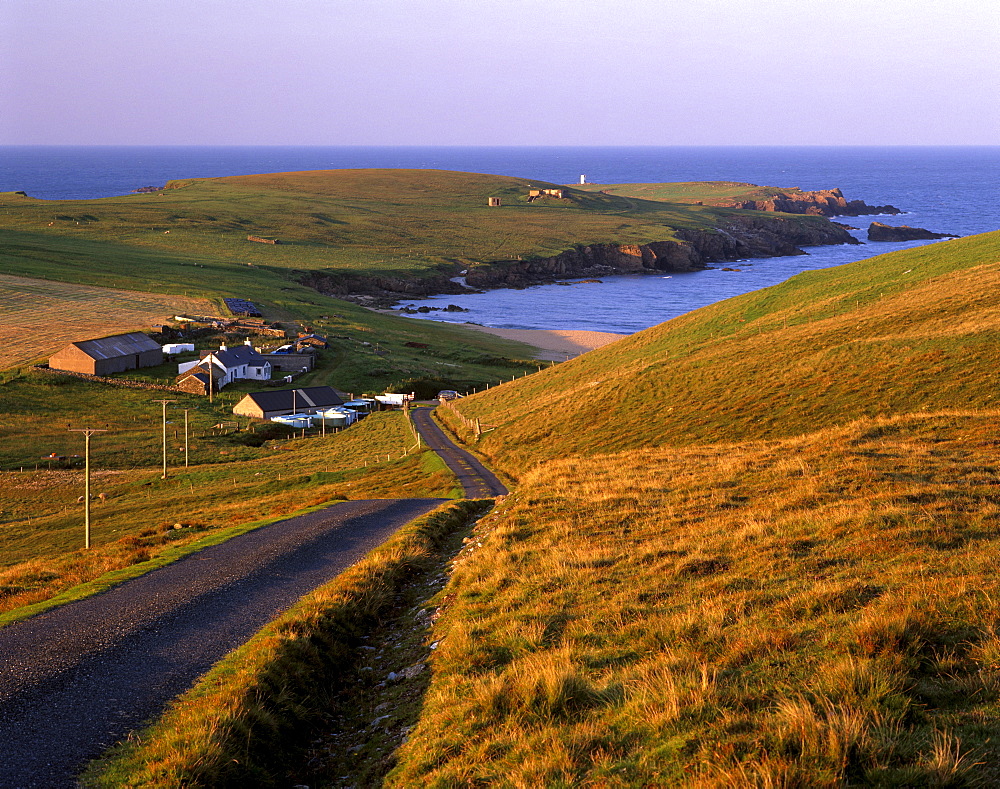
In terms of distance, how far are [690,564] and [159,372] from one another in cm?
8557

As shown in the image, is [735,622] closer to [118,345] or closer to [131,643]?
[131,643]

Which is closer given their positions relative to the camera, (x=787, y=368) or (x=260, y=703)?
(x=260, y=703)

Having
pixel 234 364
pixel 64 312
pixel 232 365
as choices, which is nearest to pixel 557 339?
pixel 234 364

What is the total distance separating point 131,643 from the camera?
14461 mm

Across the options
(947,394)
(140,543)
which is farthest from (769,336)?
(140,543)

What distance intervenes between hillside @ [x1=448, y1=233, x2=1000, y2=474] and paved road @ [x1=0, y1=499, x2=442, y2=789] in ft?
68.1

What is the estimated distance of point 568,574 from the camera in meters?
14.8

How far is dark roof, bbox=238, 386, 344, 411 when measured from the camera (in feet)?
260

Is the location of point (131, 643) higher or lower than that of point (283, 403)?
higher

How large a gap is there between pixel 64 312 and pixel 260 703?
111654 mm

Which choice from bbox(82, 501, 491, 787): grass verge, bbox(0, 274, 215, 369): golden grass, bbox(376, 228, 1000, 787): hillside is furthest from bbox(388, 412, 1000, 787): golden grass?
bbox(0, 274, 215, 369): golden grass

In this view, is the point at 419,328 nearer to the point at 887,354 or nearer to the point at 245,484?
the point at 245,484

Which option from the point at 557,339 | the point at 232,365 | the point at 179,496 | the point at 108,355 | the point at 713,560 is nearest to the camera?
the point at 713,560

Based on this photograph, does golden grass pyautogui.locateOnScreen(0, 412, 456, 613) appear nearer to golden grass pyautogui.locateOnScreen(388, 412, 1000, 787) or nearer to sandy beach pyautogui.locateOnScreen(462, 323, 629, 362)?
golden grass pyautogui.locateOnScreen(388, 412, 1000, 787)
